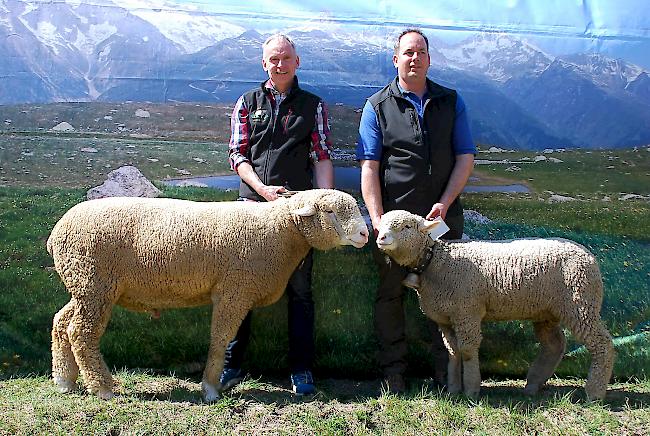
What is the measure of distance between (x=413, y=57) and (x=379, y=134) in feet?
1.86

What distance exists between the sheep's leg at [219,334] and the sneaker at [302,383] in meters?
0.62

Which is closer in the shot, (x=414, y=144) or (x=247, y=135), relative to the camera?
(x=414, y=144)

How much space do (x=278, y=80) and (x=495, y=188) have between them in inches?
88.9

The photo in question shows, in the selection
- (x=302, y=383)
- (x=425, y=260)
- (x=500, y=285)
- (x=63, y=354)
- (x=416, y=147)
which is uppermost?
(x=416, y=147)

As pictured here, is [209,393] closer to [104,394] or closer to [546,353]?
[104,394]

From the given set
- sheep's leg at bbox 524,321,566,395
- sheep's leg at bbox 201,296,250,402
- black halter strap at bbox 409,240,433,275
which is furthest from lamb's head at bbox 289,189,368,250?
sheep's leg at bbox 524,321,566,395

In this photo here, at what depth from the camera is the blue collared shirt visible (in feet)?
13.8

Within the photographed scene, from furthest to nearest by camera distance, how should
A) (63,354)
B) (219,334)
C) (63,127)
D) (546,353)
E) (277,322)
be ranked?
(63,127)
(277,322)
(546,353)
(63,354)
(219,334)

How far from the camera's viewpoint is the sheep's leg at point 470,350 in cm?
401

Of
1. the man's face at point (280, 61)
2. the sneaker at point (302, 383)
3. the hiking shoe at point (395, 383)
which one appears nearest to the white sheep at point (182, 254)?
the sneaker at point (302, 383)

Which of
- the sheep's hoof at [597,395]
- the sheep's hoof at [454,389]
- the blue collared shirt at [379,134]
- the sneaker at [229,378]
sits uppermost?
the blue collared shirt at [379,134]

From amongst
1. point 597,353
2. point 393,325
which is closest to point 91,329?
point 393,325

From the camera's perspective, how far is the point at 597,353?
4.03 metres

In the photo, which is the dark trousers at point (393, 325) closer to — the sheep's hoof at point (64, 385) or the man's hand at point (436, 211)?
the man's hand at point (436, 211)
